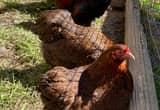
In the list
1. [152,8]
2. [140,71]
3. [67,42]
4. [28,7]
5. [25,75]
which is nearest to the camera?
[140,71]

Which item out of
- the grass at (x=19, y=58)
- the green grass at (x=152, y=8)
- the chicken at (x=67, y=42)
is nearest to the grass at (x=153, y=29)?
the green grass at (x=152, y=8)

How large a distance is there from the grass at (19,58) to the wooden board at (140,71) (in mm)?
1007

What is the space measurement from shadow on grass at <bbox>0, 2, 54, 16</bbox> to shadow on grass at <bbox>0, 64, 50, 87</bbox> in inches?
70.1

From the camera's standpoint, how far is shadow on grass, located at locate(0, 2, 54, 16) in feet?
20.2

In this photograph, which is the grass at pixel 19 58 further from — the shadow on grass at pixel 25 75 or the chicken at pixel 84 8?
the chicken at pixel 84 8

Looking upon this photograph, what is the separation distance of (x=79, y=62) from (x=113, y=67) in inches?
35.0

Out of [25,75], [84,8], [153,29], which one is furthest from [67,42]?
[84,8]

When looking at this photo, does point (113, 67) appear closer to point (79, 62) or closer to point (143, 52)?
point (143, 52)

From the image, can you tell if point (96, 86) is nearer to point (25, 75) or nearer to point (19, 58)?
point (25, 75)

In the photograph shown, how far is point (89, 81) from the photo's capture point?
3.35m

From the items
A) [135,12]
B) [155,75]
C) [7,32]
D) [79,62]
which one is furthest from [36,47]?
[155,75]

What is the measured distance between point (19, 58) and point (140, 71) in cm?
173

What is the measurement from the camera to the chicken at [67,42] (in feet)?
13.6

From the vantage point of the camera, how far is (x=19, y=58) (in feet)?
15.4
